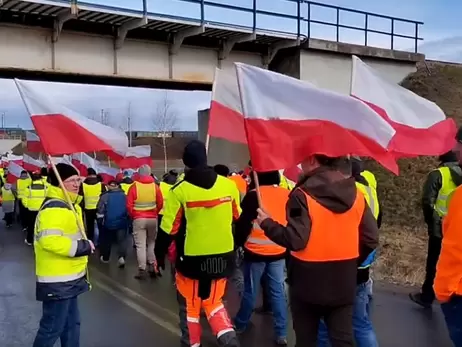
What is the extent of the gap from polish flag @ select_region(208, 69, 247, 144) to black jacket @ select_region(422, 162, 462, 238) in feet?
8.98

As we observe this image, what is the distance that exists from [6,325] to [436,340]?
504 cm

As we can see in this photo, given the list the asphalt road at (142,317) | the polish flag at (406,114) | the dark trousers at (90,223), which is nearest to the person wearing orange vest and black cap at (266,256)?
the asphalt road at (142,317)

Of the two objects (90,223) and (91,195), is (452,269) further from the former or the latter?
(90,223)

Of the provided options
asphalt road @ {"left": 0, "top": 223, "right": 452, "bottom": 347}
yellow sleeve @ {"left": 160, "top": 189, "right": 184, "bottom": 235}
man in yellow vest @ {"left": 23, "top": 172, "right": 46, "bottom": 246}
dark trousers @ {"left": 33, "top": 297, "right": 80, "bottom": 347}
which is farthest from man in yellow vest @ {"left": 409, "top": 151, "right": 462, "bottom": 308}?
man in yellow vest @ {"left": 23, "top": 172, "right": 46, "bottom": 246}

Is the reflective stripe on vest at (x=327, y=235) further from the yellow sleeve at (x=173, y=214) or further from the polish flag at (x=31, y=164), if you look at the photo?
the polish flag at (x=31, y=164)

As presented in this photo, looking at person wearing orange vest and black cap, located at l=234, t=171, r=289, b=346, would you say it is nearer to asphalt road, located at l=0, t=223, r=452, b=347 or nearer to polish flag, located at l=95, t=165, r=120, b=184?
asphalt road, located at l=0, t=223, r=452, b=347

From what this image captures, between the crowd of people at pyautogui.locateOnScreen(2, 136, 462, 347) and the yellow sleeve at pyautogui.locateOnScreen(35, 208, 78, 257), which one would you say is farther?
the yellow sleeve at pyautogui.locateOnScreen(35, 208, 78, 257)

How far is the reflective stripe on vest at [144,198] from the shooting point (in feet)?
34.8

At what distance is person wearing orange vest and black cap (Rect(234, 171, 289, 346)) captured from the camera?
6.31m

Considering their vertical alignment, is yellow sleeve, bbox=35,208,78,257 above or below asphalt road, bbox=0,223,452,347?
above

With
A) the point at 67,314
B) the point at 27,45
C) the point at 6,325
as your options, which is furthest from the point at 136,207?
the point at 27,45

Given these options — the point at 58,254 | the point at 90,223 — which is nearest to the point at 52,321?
the point at 58,254

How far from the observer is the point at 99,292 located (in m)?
9.52

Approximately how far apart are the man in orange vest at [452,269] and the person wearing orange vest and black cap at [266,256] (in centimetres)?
252
